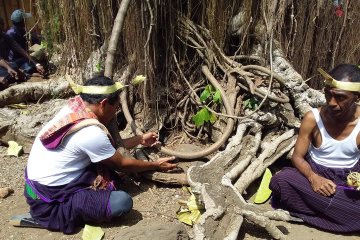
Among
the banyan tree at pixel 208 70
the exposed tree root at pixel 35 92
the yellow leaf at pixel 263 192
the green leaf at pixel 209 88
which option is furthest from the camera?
the exposed tree root at pixel 35 92

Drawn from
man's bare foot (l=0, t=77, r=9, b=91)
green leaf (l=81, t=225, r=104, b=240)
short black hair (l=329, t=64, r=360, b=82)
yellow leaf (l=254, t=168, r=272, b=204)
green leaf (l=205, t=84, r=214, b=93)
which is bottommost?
green leaf (l=81, t=225, r=104, b=240)

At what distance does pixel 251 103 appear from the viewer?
382cm

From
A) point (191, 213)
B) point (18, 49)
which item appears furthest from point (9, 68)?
point (191, 213)

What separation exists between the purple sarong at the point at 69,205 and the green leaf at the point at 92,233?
0.19ft

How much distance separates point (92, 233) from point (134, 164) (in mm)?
590

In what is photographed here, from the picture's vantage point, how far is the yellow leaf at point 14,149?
4008 mm

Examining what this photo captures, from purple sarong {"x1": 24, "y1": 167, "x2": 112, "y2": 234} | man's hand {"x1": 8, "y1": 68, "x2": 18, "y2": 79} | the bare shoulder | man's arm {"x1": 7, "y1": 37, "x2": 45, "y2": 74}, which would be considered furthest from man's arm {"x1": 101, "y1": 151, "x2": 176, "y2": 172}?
man's arm {"x1": 7, "y1": 37, "x2": 45, "y2": 74}

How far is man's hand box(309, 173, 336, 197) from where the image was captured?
2.71 meters

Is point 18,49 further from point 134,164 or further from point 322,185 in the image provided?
point 322,185

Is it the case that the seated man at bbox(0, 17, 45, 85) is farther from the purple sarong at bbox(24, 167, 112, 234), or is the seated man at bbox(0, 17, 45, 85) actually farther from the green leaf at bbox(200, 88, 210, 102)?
the purple sarong at bbox(24, 167, 112, 234)

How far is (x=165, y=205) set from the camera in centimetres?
316

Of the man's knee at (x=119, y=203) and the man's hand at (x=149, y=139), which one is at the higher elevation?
the man's hand at (x=149, y=139)

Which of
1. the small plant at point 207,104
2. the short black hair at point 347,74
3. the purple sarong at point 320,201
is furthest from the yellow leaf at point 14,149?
the short black hair at point 347,74

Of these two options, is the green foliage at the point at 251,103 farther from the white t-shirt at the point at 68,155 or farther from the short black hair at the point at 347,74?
the white t-shirt at the point at 68,155
